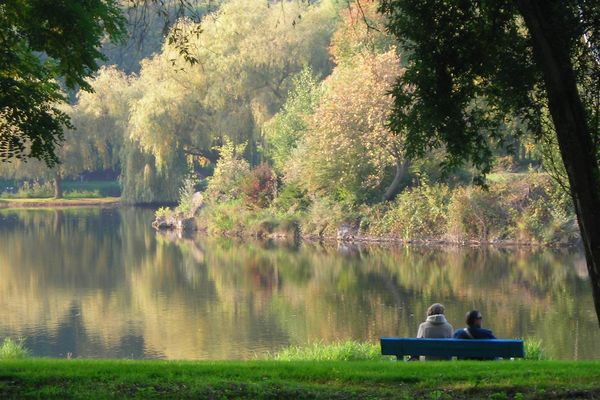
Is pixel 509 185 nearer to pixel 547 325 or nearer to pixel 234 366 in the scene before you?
pixel 547 325

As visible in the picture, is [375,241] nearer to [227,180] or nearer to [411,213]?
[411,213]

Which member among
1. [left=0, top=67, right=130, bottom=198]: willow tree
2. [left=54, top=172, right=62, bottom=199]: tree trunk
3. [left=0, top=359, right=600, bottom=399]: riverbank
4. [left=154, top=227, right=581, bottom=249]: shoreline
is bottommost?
[left=0, top=359, right=600, bottom=399]: riverbank

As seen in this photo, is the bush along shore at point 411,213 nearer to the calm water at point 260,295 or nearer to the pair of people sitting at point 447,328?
the calm water at point 260,295

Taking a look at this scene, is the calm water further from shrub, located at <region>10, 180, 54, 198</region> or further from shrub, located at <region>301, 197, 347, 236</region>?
shrub, located at <region>10, 180, 54, 198</region>

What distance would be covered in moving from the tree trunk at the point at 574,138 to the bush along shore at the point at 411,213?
22.2m

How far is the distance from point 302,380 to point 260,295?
16244 millimetres

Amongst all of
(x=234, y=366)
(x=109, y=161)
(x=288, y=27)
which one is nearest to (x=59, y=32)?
(x=234, y=366)

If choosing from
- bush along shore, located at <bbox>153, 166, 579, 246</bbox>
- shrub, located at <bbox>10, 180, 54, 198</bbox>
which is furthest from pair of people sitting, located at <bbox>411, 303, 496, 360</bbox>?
shrub, located at <bbox>10, 180, 54, 198</bbox>

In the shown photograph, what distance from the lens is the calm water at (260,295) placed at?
62.1 feet

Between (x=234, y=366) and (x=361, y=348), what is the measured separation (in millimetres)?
5863

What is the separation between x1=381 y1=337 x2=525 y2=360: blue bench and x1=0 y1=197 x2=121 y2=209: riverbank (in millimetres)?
50769

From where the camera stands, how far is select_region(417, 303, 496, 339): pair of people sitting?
11.5 m

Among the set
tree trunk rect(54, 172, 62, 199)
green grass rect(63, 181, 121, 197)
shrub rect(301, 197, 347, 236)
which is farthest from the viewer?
green grass rect(63, 181, 121, 197)

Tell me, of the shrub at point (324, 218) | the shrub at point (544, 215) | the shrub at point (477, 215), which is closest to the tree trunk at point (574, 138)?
the shrub at point (544, 215)
